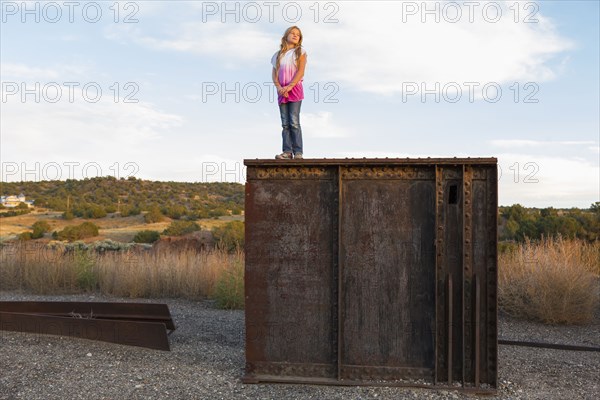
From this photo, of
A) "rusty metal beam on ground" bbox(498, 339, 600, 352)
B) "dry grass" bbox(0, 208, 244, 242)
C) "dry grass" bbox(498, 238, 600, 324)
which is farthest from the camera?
"dry grass" bbox(0, 208, 244, 242)

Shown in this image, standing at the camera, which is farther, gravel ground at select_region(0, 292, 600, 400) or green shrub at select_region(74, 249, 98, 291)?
green shrub at select_region(74, 249, 98, 291)

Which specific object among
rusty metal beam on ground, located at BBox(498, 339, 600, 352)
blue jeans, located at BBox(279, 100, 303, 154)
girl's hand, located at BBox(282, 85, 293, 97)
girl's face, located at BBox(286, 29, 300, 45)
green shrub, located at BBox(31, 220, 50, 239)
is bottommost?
rusty metal beam on ground, located at BBox(498, 339, 600, 352)

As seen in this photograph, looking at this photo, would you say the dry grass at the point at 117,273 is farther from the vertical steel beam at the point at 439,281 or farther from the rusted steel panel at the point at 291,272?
the vertical steel beam at the point at 439,281

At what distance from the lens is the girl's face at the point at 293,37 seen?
7617 mm

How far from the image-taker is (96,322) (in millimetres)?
8555

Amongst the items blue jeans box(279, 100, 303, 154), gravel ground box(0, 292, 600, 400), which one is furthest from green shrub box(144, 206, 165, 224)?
blue jeans box(279, 100, 303, 154)

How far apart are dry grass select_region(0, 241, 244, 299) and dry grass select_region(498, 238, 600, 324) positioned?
583 centimetres

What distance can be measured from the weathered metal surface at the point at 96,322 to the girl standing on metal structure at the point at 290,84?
3004mm

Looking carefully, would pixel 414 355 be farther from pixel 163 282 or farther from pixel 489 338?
pixel 163 282

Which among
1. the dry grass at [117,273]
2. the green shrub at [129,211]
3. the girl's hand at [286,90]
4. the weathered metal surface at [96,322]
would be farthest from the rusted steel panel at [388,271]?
the green shrub at [129,211]

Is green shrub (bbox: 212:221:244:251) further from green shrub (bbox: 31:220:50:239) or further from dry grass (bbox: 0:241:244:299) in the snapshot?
green shrub (bbox: 31:220:50:239)

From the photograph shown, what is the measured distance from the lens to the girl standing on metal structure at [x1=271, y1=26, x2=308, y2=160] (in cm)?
752

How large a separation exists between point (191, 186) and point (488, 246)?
67.3 meters

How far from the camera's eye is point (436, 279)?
21.8 feet
